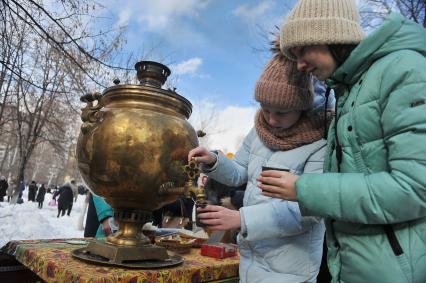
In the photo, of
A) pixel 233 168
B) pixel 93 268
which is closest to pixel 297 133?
pixel 233 168

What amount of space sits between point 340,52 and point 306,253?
2.63ft

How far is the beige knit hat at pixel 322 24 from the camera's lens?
4.21 feet

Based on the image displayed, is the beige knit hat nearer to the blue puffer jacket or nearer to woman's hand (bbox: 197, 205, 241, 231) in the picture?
the blue puffer jacket

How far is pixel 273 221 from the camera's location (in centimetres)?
145

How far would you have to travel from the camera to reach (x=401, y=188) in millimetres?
947

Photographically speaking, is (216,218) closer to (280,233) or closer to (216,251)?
(280,233)

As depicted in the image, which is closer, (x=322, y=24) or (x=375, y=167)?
(x=375, y=167)

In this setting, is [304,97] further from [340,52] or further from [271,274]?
[271,274]

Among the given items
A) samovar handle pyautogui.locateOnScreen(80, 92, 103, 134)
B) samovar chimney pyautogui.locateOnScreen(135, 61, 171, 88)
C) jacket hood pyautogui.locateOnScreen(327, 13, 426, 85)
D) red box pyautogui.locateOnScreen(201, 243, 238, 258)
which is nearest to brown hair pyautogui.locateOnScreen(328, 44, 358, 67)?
jacket hood pyautogui.locateOnScreen(327, 13, 426, 85)

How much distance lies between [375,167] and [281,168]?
39cm

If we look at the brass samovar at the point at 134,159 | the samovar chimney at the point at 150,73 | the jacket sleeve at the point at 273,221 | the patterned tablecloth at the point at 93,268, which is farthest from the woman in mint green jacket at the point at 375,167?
the samovar chimney at the point at 150,73

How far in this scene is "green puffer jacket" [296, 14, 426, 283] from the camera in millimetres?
958

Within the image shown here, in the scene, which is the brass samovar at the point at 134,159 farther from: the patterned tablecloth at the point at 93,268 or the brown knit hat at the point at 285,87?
the brown knit hat at the point at 285,87

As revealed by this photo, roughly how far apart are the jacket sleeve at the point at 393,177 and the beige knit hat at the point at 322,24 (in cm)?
27
